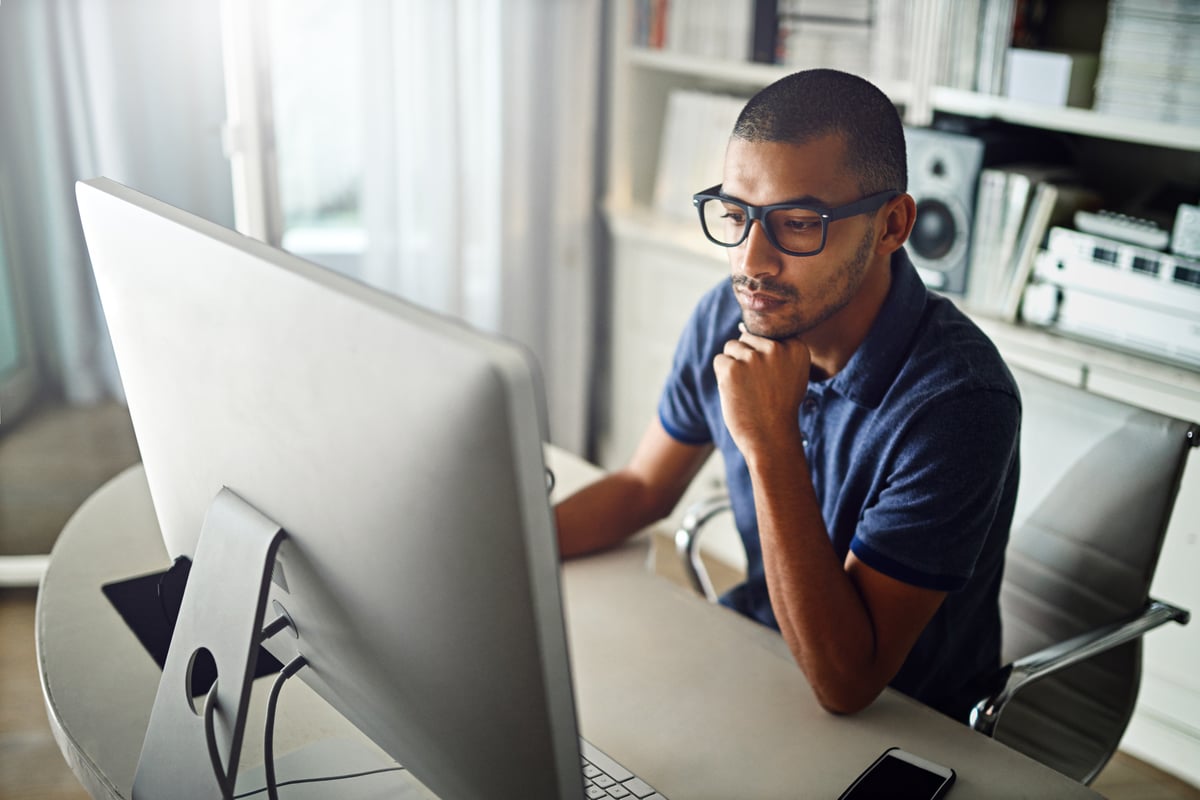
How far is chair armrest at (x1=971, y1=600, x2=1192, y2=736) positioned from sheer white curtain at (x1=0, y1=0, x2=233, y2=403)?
2.17m

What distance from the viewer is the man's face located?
1187 mm

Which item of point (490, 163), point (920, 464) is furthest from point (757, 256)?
point (490, 163)

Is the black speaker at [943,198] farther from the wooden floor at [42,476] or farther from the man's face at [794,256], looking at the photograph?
the wooden floor at [42,476]

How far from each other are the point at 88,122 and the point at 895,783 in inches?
93.9

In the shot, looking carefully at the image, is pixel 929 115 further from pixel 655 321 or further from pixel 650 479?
pixel 650 479

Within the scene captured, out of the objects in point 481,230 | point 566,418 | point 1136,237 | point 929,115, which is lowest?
point 566,418

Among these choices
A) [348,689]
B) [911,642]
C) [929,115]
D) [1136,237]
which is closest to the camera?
[348,689]

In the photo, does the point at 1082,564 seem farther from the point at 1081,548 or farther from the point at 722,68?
the point at 722,68

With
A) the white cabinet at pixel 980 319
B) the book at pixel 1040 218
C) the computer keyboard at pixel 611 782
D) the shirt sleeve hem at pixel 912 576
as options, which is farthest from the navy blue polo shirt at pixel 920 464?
the book at pixel 1040 218

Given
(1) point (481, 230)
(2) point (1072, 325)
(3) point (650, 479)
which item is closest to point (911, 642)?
(3) point (650, 479)

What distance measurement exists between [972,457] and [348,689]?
69 centimetres

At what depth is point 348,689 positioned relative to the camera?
873mm

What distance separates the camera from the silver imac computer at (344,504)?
0.63 meters

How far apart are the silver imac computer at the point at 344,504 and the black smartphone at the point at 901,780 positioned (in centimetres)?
40
